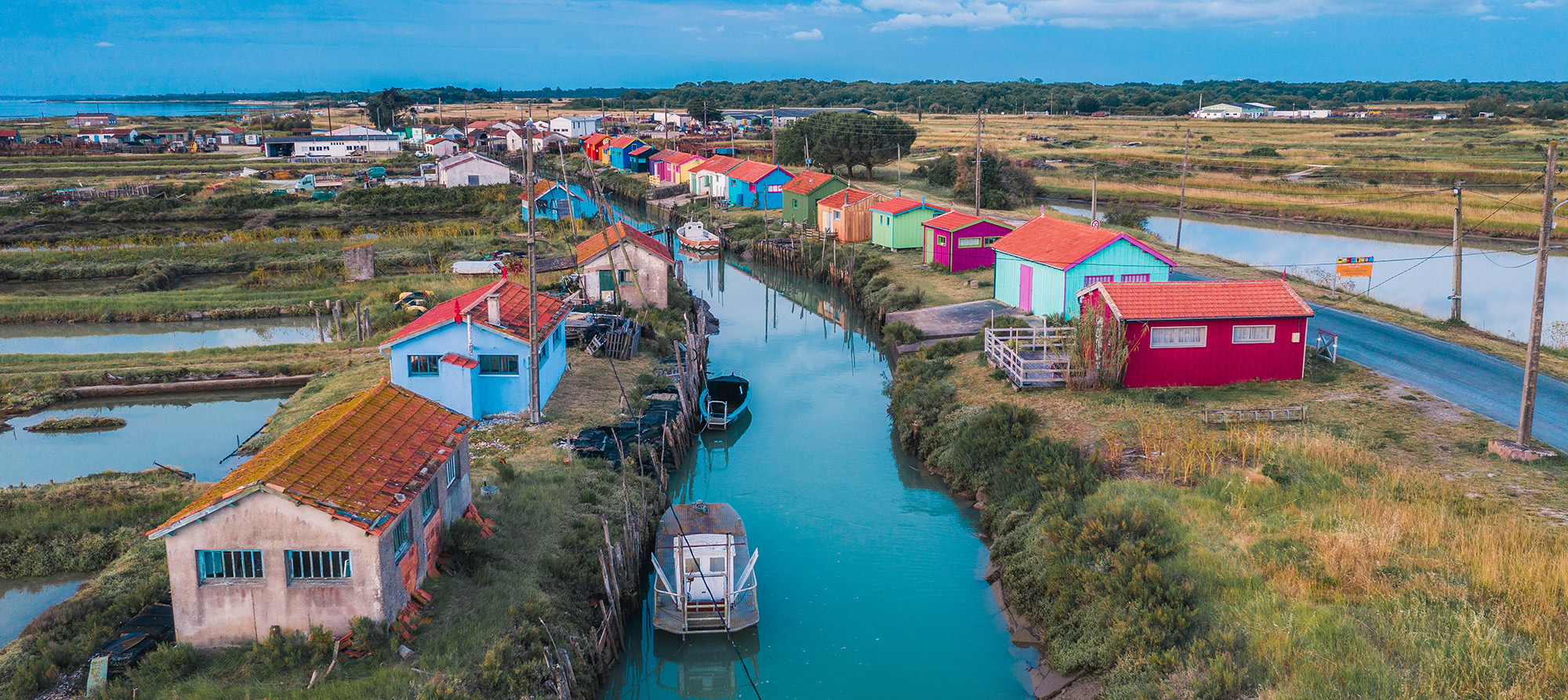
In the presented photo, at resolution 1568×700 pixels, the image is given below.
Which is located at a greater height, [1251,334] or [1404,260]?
[1404,260]

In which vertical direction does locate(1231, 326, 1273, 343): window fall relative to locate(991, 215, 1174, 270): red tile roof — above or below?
→ below

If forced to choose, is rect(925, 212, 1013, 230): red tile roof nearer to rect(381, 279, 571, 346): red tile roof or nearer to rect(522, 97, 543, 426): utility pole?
rect(381, 279, 571, 346): red tile roof

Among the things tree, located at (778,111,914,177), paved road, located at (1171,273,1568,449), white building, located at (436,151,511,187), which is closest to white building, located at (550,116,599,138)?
white building, located at (436,151,511,187)

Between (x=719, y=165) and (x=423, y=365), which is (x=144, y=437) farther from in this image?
(x=719, y=165)

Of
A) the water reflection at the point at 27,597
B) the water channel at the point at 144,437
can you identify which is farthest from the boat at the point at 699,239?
the water reflection at the point at 27,597

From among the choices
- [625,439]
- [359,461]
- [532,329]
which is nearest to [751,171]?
[532,329]

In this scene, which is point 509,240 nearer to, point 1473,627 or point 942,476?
point 942,476

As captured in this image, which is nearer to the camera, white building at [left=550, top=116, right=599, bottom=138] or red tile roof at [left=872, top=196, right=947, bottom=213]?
red tile roof at [left=872, top=196, right=947, bottom=213]
